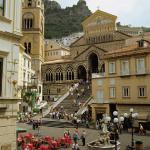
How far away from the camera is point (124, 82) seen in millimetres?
38062

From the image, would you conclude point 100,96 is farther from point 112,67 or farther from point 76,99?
point 76,99

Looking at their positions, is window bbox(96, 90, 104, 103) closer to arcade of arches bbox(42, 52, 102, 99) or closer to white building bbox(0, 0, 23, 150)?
arcade of arches bbox(42, 52, 102, 99)

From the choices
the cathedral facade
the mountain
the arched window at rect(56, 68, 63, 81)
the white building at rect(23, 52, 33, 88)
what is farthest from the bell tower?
the mountain

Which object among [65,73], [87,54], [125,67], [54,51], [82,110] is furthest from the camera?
[54,51]

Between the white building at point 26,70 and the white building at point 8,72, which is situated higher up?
the white building at point 26,70

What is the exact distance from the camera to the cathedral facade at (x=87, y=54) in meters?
60.6

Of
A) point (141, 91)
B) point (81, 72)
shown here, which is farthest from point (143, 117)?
point (81, 72)

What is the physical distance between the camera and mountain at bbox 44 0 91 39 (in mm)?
144500

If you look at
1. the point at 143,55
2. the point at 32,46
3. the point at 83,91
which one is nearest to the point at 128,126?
the point at 143,55

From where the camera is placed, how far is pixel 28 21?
246 ft

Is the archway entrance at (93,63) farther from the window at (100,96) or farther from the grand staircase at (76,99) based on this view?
the window at (100,96)

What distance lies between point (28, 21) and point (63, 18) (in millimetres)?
78266

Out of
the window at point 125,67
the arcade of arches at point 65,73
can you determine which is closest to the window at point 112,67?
the window at point 125,67

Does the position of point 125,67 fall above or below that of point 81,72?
below
